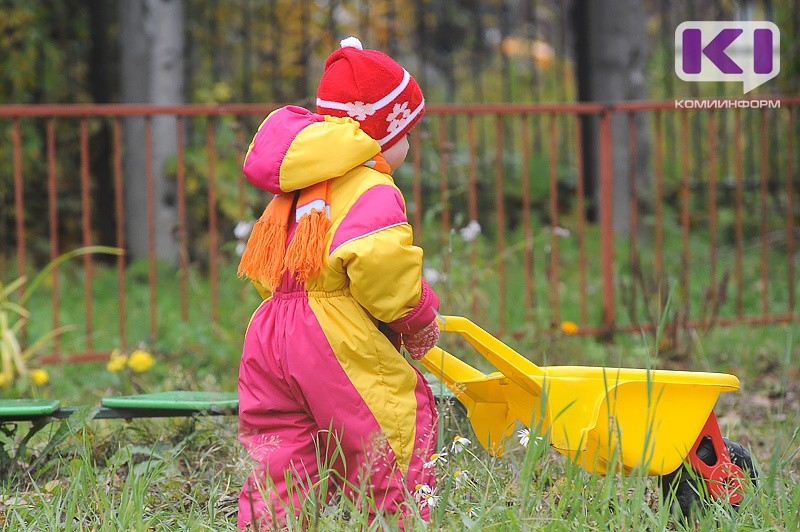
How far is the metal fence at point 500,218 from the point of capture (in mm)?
4434

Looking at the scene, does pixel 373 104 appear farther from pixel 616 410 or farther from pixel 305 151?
pixel 616 410

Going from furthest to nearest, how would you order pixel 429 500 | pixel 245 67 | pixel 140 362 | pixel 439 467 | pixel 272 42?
pixel 272 42
pixel 245 67
pixel 140 362
pixel 439 467
pixel 429 500

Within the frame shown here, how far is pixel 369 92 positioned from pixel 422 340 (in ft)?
1.81

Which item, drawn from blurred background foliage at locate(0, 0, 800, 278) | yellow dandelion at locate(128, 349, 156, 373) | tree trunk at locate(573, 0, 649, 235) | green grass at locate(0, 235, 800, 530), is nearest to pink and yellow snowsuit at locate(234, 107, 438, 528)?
green grass at locate(0, 235, 800, 530)

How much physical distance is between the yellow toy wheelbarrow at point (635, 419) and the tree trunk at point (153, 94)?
4589mm

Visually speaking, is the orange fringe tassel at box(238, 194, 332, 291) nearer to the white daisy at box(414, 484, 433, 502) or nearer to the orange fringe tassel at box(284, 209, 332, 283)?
the orange fringe tassel at box(284, 209, 332, 283)

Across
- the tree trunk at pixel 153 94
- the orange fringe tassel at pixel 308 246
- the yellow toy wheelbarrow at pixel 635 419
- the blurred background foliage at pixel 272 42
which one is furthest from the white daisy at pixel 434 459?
the blurred background foliage at pixel 272 42

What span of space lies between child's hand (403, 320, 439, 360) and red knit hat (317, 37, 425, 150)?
1.42ft

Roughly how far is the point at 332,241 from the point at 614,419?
2.24ft

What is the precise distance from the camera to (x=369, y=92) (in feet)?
7.25

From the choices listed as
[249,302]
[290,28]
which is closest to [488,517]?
[249,302]

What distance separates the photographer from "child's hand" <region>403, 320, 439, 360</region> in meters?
2.19

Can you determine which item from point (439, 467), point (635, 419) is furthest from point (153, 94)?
point (635, 419)

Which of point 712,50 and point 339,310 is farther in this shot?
point 712,50
